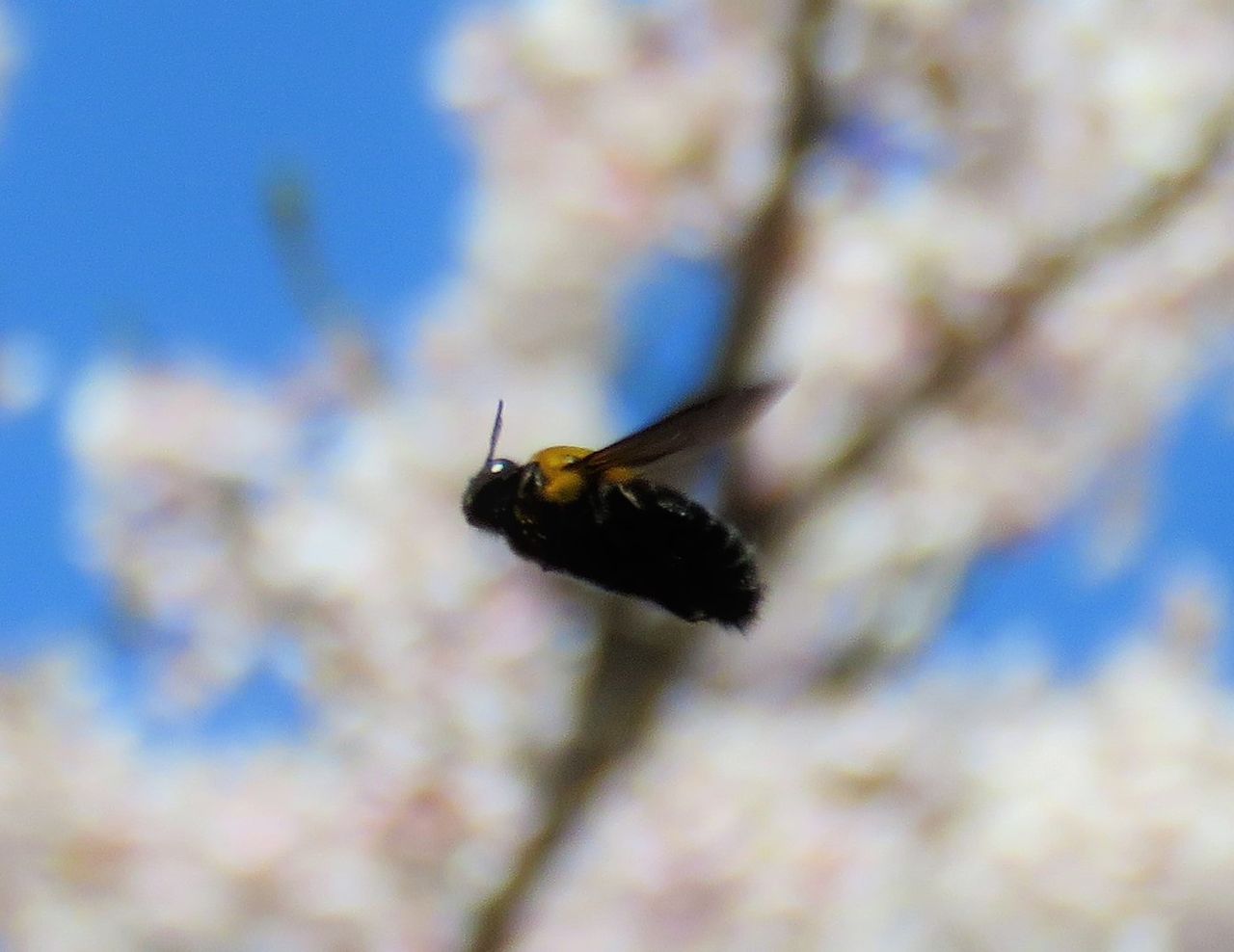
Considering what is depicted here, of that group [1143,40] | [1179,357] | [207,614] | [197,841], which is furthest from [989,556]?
[197,841]

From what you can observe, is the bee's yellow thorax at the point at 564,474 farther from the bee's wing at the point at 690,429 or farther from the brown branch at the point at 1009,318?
the brown branch at the point at 1009,318

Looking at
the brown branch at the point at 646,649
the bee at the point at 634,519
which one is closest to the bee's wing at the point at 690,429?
the bee at the point at 634,519

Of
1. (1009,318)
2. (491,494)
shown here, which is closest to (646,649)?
(1009,318)

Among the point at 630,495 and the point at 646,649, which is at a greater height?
the point at 646,649

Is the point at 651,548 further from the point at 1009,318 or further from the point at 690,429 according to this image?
the point at 1009,318

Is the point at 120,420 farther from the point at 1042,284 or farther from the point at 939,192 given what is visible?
the point at 1042,284

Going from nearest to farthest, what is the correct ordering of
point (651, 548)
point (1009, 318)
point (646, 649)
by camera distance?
1. point (651, 548)
2. point (646, 649)
3. point (1009, 318)

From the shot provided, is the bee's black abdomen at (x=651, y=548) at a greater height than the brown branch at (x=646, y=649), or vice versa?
the brown branch at (x=646, y=649)

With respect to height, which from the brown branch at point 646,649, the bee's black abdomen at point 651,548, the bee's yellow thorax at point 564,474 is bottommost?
the bee's black abdomen at point 651,548
